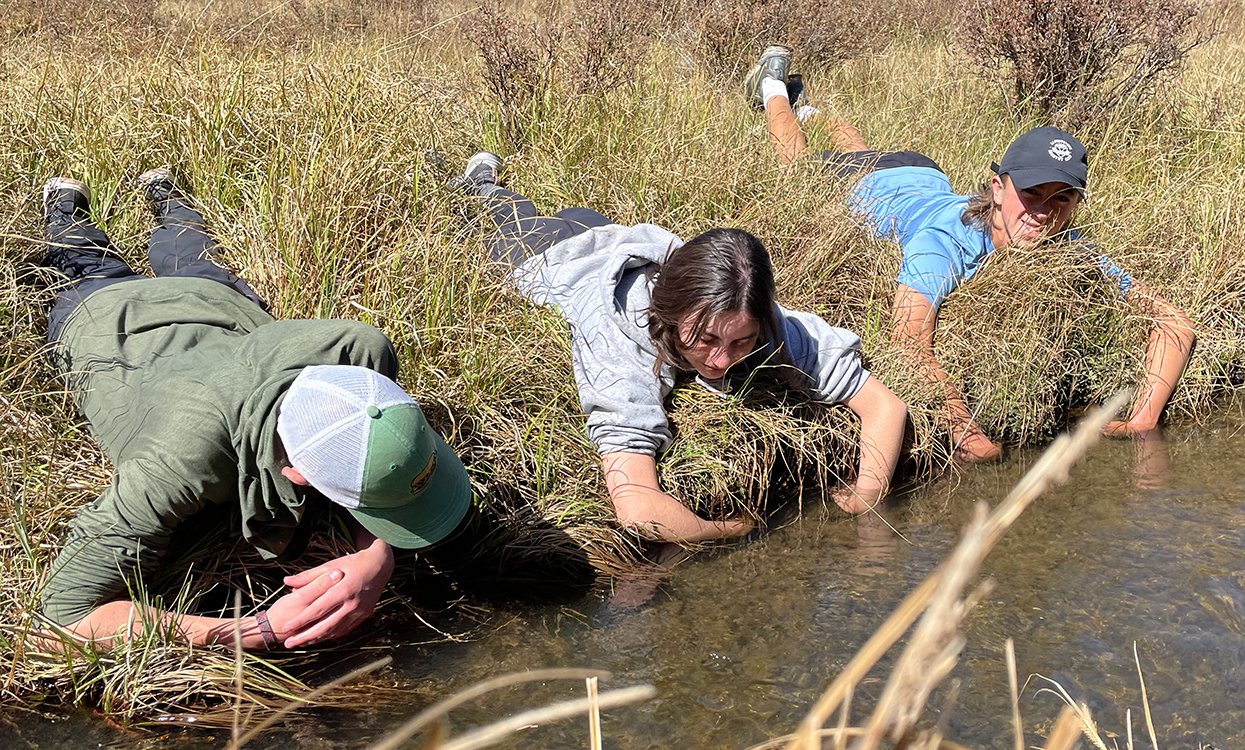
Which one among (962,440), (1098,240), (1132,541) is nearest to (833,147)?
(1098,240)

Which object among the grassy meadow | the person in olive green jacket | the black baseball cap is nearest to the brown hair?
the grassy meadow

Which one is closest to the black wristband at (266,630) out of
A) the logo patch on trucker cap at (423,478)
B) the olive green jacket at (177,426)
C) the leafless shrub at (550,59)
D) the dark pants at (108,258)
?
the olive green jacket at (177,426)

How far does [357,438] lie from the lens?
235cm

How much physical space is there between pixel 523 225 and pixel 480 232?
0.62 feet

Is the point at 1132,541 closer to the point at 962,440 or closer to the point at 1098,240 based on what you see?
the point at 962,440

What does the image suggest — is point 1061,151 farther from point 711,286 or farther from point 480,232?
point 480,232

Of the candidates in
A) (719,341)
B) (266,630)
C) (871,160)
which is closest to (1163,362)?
(871,160)

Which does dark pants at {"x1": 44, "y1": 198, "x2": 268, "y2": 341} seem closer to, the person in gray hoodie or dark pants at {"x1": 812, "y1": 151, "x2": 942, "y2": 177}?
the person in gray hoodie

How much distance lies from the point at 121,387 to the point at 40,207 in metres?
1.27

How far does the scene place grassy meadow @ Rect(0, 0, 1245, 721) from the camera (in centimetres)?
317

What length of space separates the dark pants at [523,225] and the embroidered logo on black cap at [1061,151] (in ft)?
5.76

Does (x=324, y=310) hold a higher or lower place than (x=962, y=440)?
higher

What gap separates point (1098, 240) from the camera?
491 cm

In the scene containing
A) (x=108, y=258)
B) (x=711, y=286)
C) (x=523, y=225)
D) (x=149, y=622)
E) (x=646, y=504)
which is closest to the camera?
(x=149, y=622)
